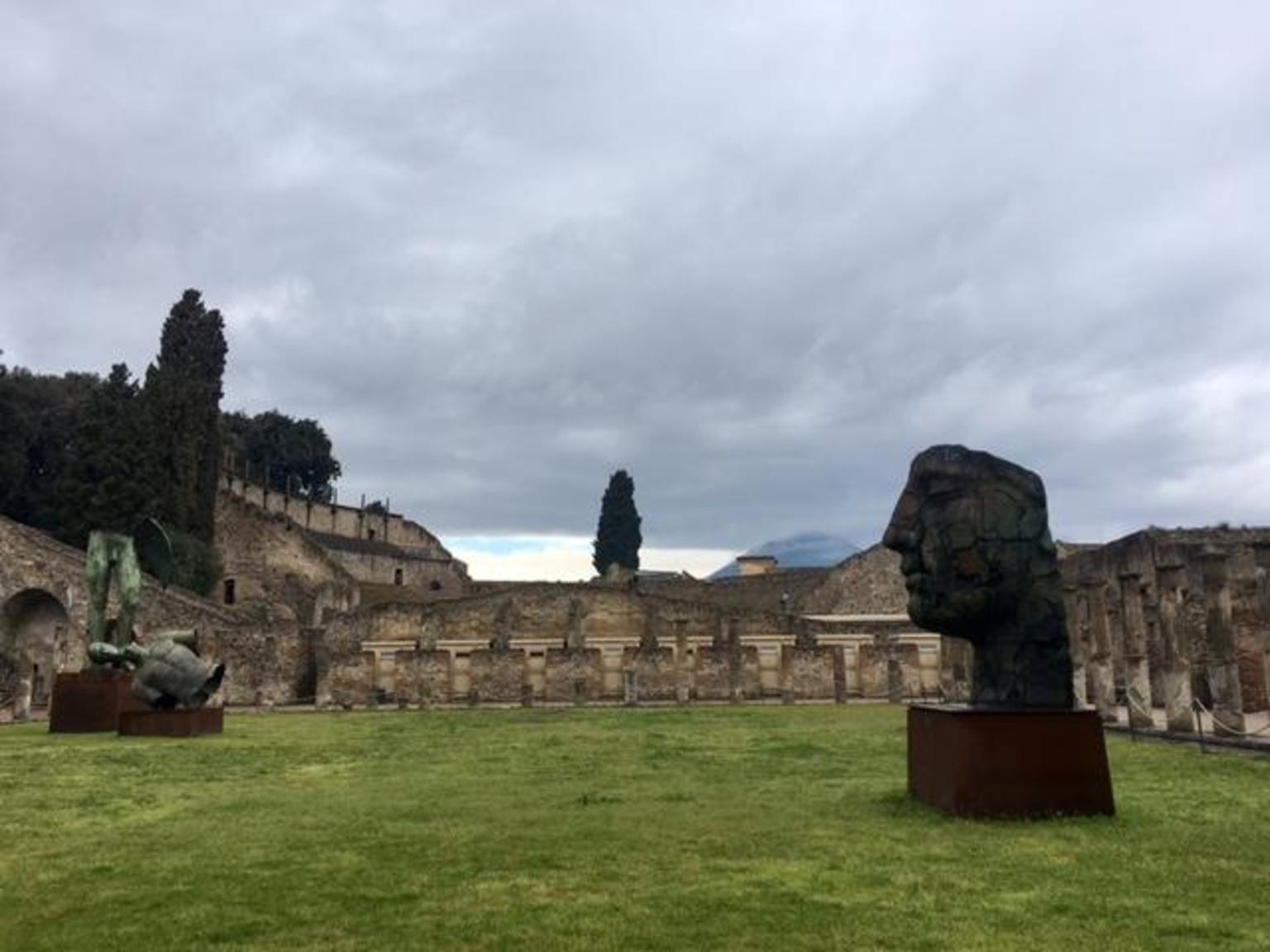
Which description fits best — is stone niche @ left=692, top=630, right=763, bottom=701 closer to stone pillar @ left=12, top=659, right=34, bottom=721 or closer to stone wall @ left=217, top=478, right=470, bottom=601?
stone pillar @ left=12, top=659, right=34, bottom=721

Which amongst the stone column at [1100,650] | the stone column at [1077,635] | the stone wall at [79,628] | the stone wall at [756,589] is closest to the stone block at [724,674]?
the stone column at [1077,635]

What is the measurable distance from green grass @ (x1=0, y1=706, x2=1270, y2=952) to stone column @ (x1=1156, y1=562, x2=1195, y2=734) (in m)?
4.21

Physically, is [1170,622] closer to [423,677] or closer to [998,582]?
[998,582]

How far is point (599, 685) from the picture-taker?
3023 centimetres

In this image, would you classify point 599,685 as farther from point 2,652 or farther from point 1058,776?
point 1058,776

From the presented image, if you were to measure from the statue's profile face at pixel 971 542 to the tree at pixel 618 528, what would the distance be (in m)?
53.2

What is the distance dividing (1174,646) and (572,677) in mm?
16537

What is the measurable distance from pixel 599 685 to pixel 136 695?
14.5 metres

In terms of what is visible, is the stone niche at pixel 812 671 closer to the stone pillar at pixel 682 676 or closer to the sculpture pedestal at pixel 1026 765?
the stone pillar at pixel 682 676

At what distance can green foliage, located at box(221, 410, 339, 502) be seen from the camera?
2776 inches

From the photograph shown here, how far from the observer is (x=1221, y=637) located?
52.7ft

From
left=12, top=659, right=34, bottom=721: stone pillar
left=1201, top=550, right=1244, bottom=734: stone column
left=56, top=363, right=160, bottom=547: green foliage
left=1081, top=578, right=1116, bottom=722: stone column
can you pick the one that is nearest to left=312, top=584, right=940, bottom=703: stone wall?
left=12, top=659, right=34, bottom=721: stone pillar

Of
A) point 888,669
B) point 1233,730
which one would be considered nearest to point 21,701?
point 888,669

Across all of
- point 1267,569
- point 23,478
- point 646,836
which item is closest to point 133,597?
point 646,836
